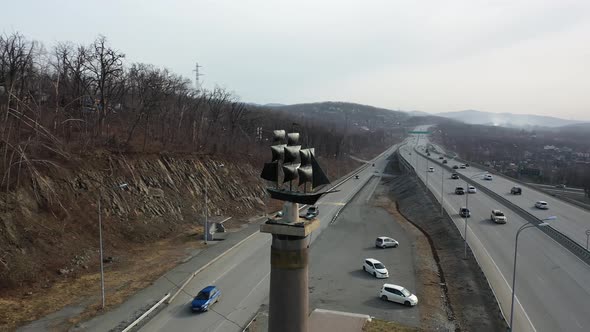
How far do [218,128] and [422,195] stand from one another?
133 ft

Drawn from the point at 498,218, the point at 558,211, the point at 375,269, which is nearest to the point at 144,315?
the point at 375,269

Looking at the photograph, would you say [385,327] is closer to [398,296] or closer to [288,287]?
[398,296]

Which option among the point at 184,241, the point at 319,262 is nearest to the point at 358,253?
the point at 319,262

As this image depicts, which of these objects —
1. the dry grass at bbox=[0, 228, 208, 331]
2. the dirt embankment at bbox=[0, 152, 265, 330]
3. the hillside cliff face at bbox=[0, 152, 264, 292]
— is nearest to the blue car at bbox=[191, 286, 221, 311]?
the dry grass at bbox=[0, 228, 208, 331]

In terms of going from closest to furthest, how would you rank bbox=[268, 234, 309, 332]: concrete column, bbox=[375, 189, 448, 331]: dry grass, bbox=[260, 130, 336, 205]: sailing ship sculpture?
bbox=[268, 234, 309, 332]: concrete column
bbox=[260, 130, 336, 205]: sailing ship sculpture
bbox=[375, 189, 448, 331]: dry grass

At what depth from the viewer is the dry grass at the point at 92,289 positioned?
25.1 meters

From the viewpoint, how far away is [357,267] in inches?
1457

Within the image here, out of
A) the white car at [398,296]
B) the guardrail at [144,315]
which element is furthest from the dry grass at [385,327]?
the guardrail at [144,315]

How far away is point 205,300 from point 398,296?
40.5 ft

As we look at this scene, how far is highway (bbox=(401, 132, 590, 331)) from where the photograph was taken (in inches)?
969

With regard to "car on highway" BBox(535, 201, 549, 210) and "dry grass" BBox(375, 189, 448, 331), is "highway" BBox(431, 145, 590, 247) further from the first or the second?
"dry grass" BBox(375, 189, 448, 331)

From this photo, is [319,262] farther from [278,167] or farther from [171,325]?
[278,167]

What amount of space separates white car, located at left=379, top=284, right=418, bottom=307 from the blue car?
1116cm

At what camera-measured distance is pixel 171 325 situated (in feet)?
80.5
